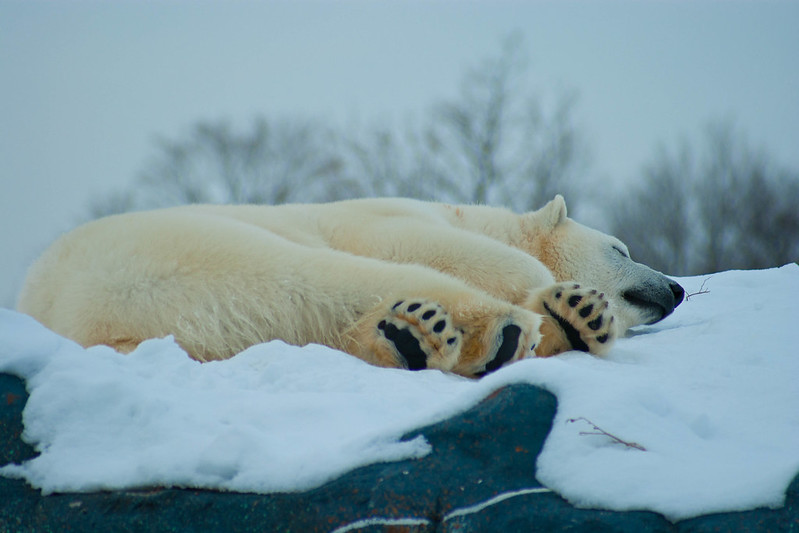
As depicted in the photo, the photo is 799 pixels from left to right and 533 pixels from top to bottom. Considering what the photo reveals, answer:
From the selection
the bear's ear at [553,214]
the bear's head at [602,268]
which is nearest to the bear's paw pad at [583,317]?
the bear's head at [602,268]

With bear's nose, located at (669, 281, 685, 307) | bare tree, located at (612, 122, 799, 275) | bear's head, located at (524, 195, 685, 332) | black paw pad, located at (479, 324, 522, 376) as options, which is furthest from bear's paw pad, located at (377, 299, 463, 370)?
bare tree, located at (612, 122, 799, 275)

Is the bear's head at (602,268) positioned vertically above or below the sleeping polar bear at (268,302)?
below

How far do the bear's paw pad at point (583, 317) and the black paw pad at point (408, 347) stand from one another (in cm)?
77

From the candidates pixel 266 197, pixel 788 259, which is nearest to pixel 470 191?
pixel 266 197

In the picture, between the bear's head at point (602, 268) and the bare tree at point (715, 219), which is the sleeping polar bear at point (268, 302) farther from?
the bare tree at point (715, 219)

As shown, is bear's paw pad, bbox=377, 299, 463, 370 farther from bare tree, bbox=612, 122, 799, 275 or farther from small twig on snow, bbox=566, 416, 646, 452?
bare tree, bbox=612, 122, 799, 275

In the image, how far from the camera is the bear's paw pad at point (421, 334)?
2547 mm

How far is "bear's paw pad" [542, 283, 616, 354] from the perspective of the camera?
9.85ft

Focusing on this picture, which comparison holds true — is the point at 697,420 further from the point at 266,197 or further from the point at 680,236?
the point at 680,236

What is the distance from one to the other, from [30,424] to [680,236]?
19.7m

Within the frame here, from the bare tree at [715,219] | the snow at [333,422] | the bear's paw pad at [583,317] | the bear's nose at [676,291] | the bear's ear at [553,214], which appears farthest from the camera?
the bare tree at [715,219]

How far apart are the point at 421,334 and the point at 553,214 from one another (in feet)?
7.48

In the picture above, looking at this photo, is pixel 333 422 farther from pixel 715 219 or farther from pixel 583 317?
pixel 715 219

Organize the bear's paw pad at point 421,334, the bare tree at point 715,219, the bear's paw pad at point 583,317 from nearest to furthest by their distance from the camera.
A: the bear's paw pad at point 421,334 → the bear's paw pad at point 583,317 → the bare tree at point 715,219
